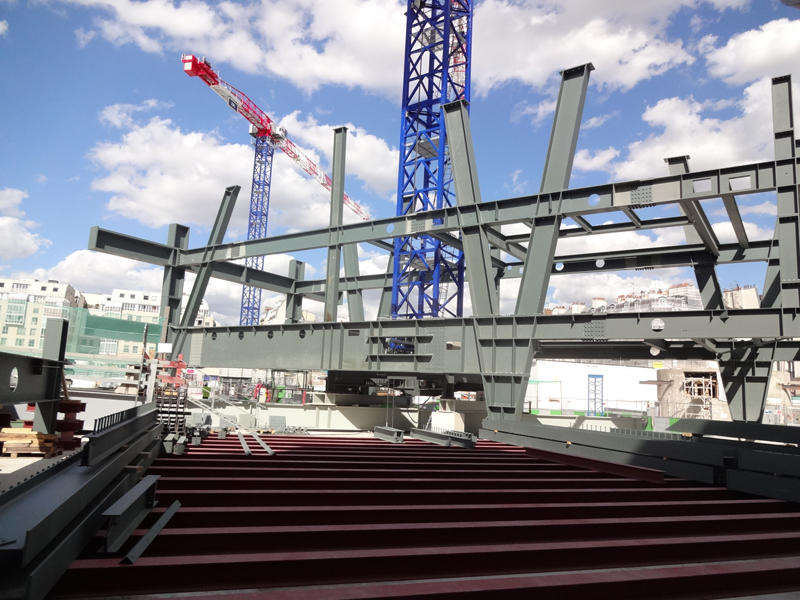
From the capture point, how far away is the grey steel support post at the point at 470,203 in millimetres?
14453

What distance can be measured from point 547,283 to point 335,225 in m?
7.65

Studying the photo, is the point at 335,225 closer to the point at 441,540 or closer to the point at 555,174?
the point at 555,174

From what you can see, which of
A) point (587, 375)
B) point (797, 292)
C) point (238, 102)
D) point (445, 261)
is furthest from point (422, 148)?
point (238, 102)

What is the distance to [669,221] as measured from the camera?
14969mm

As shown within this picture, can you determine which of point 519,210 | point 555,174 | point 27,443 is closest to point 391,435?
point 519,210

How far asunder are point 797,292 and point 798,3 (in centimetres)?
561

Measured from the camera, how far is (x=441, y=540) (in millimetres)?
3570

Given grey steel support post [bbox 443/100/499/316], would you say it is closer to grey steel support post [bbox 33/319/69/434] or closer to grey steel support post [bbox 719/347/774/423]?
grey steel support post [bbox 719/347/774/423]

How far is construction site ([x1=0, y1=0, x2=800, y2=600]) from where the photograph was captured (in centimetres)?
300

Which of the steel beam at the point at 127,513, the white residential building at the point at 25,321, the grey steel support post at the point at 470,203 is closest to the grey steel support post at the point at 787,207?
the grey steel support post at the point at 470,203

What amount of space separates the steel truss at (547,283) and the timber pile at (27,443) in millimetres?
8130

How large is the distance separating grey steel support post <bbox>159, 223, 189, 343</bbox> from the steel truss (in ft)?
3.87

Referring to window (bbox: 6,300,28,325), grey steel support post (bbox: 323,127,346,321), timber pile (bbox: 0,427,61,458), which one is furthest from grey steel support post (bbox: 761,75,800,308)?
window (bbox: 6,300,28,325)

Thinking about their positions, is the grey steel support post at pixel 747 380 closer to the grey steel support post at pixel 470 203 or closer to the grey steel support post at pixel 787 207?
the grey steel support post at pixel 787 207
